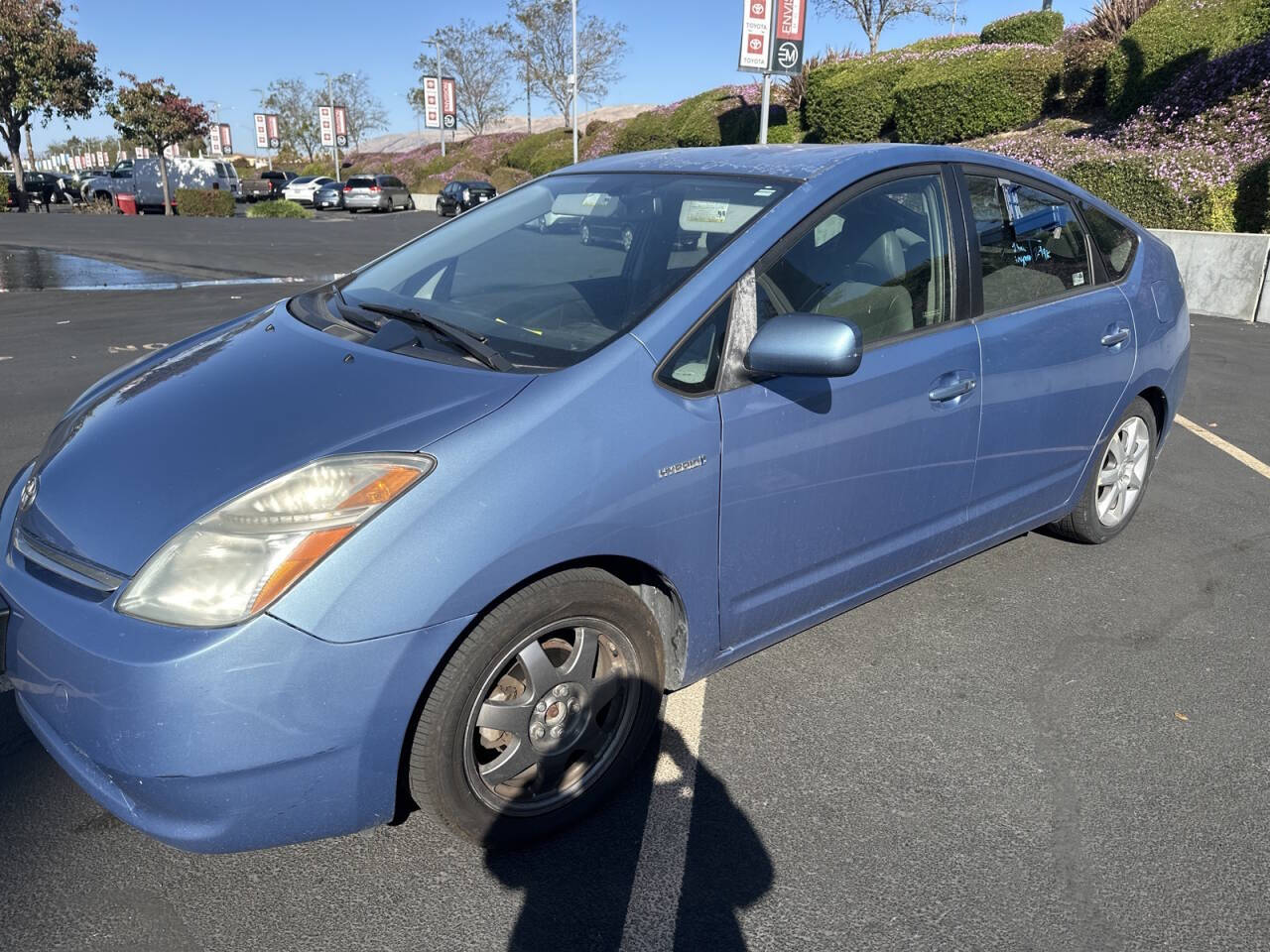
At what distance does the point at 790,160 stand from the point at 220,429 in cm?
198

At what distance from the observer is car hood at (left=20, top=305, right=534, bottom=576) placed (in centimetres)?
222

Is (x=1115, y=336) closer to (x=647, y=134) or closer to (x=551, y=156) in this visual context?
(x=647, y=134)

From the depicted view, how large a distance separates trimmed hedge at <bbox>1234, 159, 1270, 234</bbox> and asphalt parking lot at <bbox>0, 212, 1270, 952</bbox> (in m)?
10.6

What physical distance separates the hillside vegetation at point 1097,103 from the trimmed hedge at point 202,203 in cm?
1580

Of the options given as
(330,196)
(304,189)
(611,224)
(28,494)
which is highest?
(611,224)

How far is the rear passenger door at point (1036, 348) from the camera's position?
3457 millimetres

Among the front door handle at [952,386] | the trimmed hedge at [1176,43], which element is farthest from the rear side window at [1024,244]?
the trimmed hedge at [1176,43]

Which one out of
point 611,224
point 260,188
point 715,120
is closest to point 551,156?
point 260,188

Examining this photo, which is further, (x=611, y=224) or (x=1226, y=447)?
(x=1226, y=447)

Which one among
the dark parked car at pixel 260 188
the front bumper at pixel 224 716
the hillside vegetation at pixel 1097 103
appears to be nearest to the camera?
the front bumper at pixel 224 716

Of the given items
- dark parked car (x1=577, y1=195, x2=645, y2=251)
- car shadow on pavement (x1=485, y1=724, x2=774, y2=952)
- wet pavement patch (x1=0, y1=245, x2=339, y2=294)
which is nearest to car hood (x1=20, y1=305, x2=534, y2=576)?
dark parked car (x1=577, y1=195, x2=645, y2=251)

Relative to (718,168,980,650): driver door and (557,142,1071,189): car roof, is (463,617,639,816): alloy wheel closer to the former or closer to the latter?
(718,168,980,650): driver door

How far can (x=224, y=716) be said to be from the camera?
200 centimetres

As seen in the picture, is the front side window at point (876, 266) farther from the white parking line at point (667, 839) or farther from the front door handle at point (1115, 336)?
the white parking line at point (667, 839)
